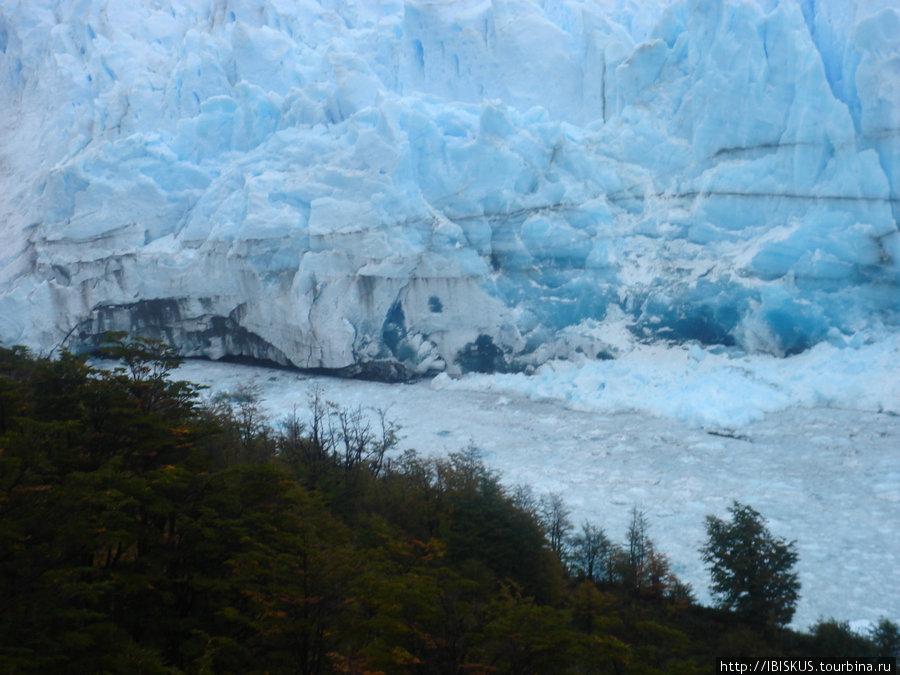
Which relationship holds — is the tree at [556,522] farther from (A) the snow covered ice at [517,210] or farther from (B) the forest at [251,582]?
(A) the snow covered ice at [517,210]

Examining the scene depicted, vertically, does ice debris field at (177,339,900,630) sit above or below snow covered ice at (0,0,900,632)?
below

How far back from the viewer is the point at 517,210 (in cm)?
1964

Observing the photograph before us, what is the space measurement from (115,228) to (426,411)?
12097 mm

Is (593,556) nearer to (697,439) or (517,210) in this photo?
(697,439)

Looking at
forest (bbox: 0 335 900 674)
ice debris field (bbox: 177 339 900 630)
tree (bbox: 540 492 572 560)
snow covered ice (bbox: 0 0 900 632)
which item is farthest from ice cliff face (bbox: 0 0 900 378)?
forest (bbox: 0 335 900 674)

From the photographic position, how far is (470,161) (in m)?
19.8

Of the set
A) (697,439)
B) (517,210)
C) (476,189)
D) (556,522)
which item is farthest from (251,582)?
(476,189)

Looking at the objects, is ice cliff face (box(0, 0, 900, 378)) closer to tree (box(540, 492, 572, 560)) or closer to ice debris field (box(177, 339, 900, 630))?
ice debris field (box(177, 339, 900, 630))

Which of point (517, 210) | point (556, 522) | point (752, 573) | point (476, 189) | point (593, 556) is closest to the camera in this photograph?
point (752, 573)

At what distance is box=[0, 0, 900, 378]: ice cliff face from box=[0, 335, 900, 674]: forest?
36.0ft

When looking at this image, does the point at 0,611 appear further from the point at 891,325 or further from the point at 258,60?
the point at 258,60

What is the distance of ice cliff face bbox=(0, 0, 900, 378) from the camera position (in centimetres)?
1750

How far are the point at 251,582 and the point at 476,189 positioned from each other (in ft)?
53.1

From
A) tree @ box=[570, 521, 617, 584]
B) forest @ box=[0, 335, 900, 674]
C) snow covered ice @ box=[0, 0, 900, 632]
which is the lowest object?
tree @ box=[570, 521, 617, 584]
